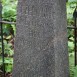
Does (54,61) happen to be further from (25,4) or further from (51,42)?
(25,4)

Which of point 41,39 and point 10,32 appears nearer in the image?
point 41,39

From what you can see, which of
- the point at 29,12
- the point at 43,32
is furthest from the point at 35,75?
the point at 29,12

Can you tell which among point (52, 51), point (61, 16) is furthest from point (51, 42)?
point (61, 16)

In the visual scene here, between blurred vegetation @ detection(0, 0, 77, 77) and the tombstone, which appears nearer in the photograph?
the tombstone

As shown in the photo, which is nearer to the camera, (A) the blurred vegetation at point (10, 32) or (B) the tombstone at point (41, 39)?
(B) the tombstone at point (41, 39)

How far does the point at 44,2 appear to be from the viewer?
2762mm

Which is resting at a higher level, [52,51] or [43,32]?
[43,32]

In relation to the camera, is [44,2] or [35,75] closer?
[44,2]

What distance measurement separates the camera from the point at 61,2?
287 centimetres

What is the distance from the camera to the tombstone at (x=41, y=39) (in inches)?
109

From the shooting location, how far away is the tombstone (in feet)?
9.12

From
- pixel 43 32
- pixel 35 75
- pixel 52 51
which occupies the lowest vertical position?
pixel 35 75

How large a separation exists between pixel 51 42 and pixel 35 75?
0.40 m

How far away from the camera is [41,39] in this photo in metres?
2.84
